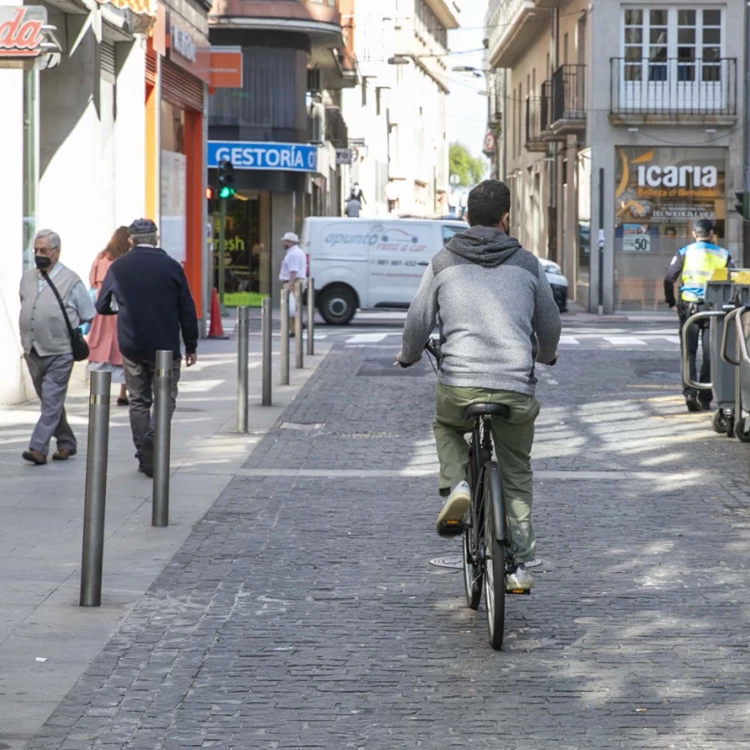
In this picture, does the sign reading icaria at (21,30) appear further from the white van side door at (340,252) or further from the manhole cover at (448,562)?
the white van side door at (340,252)

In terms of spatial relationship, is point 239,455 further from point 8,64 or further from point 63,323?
point 8,64

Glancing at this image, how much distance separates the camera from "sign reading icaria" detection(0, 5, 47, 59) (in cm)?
1364

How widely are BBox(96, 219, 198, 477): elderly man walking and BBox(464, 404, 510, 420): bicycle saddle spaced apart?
4.22 m

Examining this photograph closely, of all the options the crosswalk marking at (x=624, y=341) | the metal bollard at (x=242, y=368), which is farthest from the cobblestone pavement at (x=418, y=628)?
the crosswalk marking at (x=624, y=341)

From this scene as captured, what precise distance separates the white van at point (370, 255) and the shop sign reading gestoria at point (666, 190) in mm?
7713

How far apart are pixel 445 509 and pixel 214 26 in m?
34.5

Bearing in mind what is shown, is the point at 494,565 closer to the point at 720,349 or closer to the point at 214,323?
the point at 720,349

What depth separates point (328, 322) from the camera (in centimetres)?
3036

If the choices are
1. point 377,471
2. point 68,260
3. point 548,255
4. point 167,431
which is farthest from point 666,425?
point 548,255

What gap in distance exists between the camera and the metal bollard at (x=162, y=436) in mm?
8477

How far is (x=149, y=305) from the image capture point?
10203 millimetres

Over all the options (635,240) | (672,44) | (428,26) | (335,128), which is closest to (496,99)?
(428,26)

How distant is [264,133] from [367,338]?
1603 cm

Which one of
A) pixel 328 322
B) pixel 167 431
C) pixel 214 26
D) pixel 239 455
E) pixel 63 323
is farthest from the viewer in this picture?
pixel 214 26
